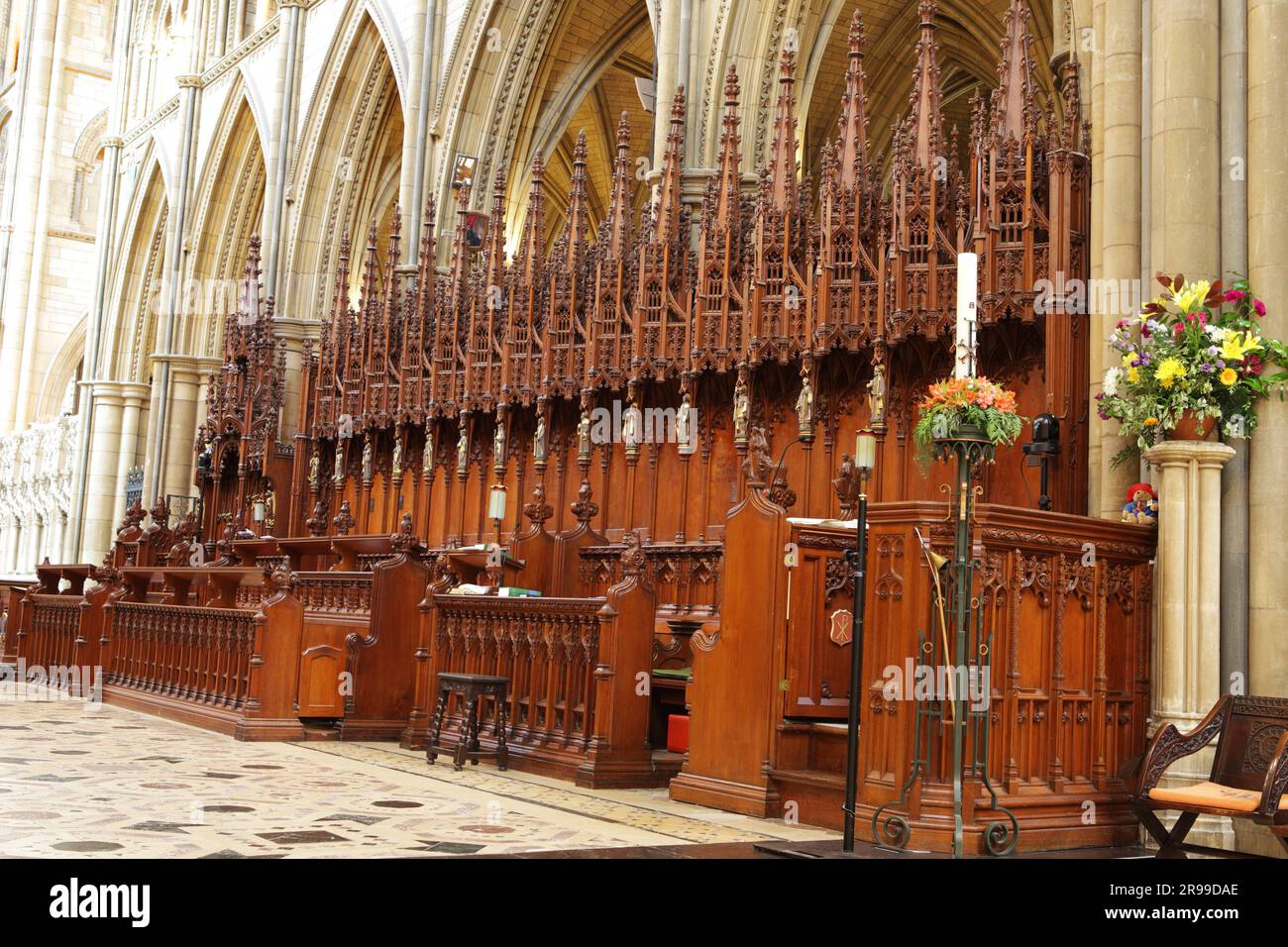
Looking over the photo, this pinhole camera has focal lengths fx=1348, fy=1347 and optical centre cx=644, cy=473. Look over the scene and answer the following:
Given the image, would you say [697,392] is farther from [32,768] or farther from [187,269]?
[187,269]

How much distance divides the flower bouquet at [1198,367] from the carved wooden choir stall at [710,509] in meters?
0.56

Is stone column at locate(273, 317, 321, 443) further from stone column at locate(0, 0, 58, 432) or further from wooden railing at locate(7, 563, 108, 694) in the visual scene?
stone column at locate(0, 0, 58, 432)

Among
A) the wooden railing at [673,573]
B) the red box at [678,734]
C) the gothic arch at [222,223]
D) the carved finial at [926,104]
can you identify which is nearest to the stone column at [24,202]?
the gothic arch at [222,223]

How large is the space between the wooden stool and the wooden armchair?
3821mm

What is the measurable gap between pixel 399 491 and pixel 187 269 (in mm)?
10238

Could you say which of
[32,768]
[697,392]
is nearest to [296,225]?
[697,392]

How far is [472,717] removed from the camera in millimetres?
7773

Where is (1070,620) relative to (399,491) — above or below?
below

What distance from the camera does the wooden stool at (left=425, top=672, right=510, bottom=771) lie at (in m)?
7.77

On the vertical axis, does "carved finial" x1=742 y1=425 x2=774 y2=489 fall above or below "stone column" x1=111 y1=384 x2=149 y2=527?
below

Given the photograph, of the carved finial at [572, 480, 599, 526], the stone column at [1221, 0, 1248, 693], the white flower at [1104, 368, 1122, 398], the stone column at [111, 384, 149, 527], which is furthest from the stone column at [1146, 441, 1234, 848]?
the stone column at [111, 384, 149, 527]

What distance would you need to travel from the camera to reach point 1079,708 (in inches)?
229

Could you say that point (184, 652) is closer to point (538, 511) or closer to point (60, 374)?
point (538, 511)

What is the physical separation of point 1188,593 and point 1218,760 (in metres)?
0.89
